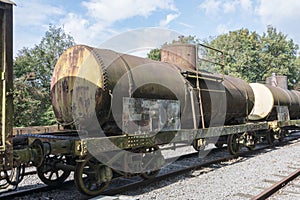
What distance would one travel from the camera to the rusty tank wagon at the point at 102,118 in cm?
491

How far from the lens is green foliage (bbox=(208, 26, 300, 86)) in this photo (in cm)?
4106

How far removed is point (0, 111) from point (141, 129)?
3047 mm

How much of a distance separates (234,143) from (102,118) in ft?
21.3

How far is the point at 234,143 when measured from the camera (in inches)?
429

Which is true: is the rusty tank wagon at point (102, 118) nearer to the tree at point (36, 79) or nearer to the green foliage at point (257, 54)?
the tree at point (36, 79)

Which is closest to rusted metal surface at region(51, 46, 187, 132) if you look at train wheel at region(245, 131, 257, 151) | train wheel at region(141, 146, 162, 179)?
train wheel at region(141, 146, 162, 179)

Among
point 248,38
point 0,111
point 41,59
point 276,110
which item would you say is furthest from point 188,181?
point 248,38

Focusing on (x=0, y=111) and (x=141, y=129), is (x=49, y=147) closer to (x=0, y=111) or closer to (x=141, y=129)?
(x=0, y=111)

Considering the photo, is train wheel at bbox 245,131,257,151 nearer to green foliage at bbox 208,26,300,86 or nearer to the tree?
the tree

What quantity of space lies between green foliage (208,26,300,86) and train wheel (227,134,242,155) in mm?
28930

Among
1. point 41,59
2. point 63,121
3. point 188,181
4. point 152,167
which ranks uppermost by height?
point 41,59

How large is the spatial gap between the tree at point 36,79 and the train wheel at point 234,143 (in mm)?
10754

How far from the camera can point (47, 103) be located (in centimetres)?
2162

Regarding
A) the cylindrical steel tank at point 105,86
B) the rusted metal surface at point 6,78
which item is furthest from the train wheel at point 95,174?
the rusted metal surface at point 6,78
